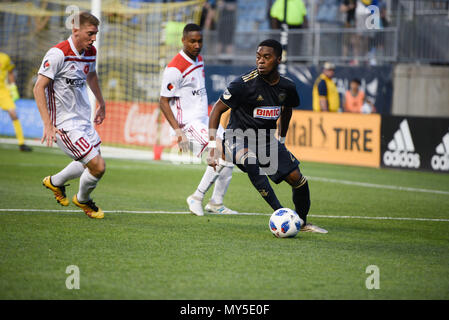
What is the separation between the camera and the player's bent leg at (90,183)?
8.24 meters

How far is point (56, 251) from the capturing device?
21.2 feet

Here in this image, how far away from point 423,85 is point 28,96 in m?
14.9

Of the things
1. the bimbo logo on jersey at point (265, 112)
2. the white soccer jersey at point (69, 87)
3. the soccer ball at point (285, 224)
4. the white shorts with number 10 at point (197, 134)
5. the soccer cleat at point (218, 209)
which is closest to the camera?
the soccer ball at point (285, 224)

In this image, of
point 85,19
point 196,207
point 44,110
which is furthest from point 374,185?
point 44,110

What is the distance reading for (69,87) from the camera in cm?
827

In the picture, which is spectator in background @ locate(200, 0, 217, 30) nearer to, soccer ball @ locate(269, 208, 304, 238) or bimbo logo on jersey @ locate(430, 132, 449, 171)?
bimbo logo on jersey @ locate(430, 132, 449, 171)

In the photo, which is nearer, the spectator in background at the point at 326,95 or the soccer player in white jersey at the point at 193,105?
the soccer player in white jersey at the point at 193,105

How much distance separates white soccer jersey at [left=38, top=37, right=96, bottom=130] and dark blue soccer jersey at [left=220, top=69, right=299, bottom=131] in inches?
65.5

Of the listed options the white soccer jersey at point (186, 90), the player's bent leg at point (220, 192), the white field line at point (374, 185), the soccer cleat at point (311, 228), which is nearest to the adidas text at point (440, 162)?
the white field line at point (374, 185)

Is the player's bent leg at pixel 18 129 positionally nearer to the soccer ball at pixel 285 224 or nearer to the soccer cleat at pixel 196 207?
the soccer cleat at pixel 196 207

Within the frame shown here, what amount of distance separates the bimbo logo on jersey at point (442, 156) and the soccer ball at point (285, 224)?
28.9 ft

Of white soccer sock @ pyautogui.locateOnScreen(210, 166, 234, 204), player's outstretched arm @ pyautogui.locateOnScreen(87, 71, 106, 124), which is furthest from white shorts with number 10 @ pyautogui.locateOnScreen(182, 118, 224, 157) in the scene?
→ player's outstretched arm @ pyautogui.locateOnScreen(87, 71, 106, 124)
